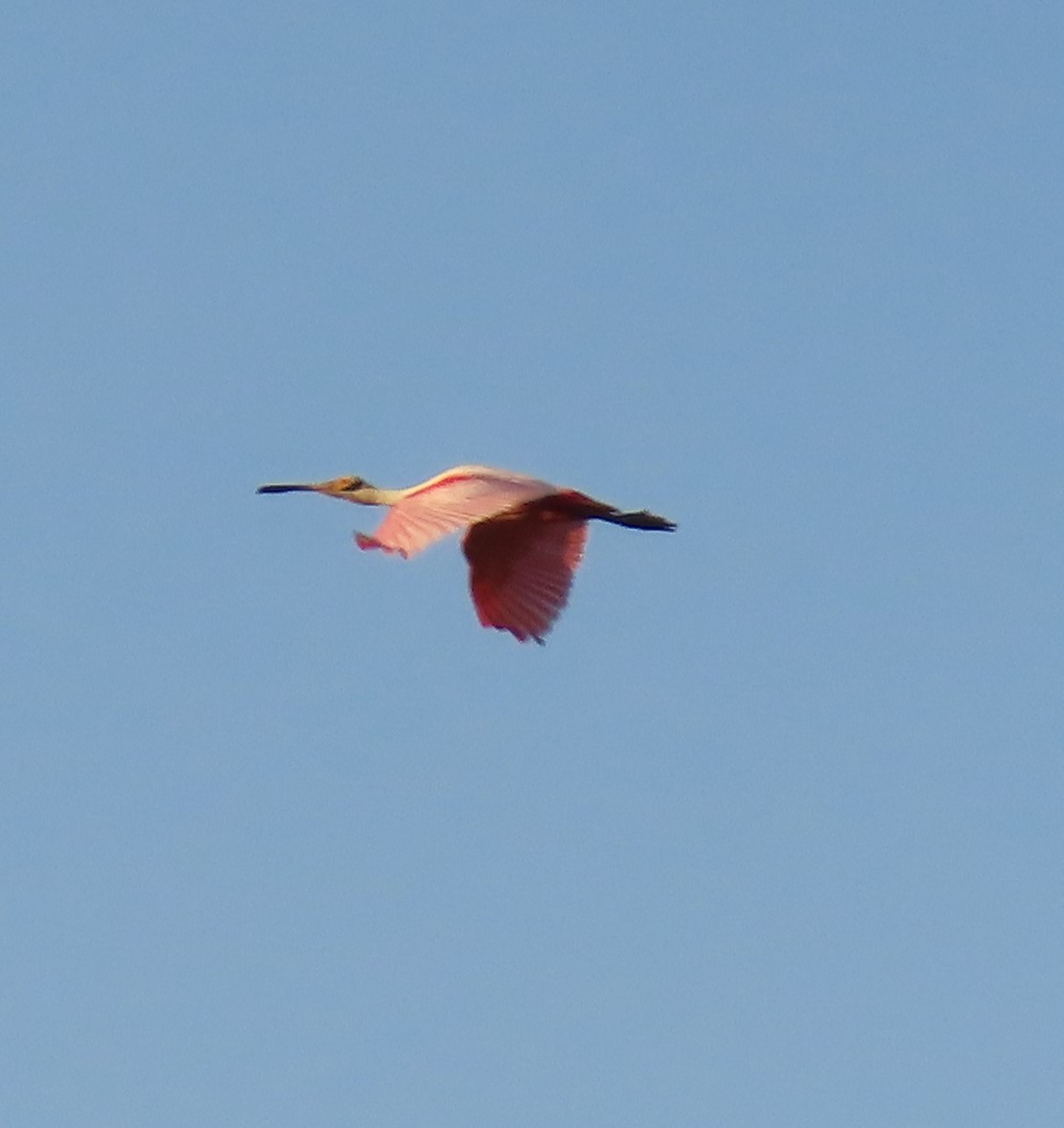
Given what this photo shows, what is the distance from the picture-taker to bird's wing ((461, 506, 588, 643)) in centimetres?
1898

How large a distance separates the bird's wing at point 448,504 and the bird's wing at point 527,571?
42.3 inches

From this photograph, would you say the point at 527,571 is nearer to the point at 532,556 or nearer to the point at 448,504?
the point at 532,556

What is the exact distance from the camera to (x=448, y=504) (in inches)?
646

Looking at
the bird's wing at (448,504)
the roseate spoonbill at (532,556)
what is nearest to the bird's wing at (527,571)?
the roseate spoonbill at (532,556)

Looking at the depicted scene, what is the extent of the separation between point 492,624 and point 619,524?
1027 mm

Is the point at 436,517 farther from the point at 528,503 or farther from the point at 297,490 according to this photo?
the point at 297,490

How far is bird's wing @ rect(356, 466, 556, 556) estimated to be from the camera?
15570 mm

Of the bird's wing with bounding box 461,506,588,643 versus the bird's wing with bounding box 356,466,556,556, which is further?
the bird's wing with bounding box 461,506,588,643

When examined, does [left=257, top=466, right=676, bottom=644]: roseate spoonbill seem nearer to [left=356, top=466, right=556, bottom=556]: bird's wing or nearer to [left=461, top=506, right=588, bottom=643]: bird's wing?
[left=461, top=506, right=588, bottom=643]: bird's wing

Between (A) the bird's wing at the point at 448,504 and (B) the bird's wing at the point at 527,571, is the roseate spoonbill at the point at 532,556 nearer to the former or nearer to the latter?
(B) the bird's wing at the point at 527,571

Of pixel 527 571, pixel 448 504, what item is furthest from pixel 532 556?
pixel 448 504

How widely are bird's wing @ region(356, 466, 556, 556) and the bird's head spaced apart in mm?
2005

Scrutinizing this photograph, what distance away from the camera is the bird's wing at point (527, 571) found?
18984 millimetres

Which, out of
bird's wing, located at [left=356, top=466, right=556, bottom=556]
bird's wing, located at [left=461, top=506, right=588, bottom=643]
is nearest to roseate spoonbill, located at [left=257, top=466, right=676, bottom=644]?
bird's wing, located at [left=461, top=506, right=588, bottom=643]
